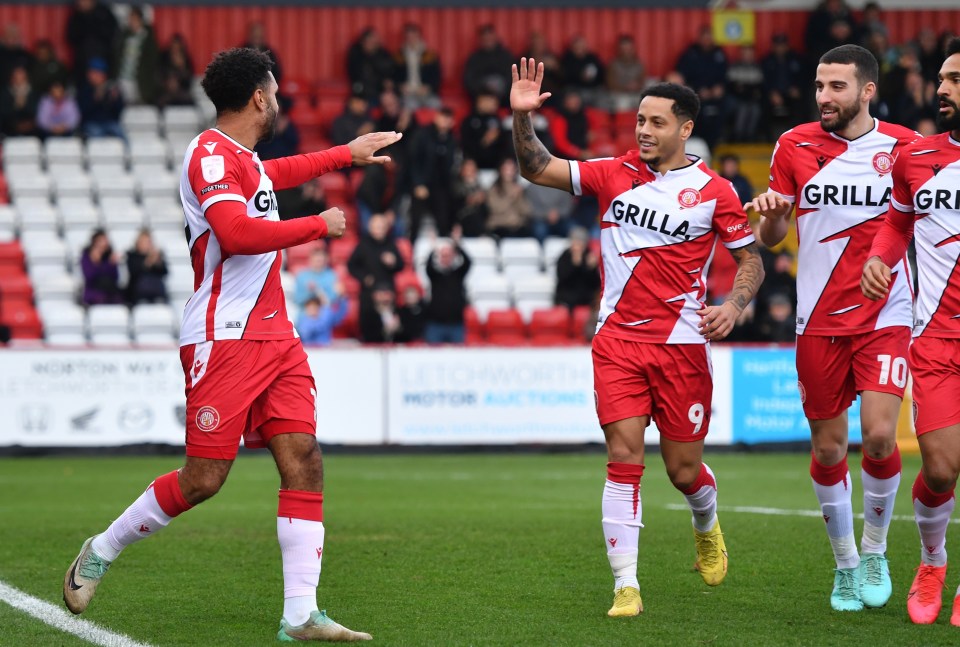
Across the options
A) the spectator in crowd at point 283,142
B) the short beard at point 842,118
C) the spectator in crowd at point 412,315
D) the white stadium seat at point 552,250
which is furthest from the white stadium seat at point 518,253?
the short beard at point 842,118

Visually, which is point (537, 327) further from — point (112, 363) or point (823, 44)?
point (823, 44)

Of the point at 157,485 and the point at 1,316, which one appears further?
the point at 1,316

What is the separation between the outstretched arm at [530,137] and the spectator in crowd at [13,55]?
634 inches

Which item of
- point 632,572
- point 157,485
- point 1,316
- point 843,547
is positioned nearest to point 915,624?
point 843,547

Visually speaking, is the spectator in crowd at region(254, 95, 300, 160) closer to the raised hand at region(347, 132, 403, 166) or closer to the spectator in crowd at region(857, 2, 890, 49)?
the spectator in crowd at region(857, 2, 890, 49)

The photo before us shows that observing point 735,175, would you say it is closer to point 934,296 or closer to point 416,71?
point 416,71

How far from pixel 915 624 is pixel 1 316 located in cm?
1449

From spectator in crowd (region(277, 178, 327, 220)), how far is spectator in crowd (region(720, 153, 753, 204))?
5.49 meters

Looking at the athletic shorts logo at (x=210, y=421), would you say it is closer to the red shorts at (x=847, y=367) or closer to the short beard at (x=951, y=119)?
the red shorts at (x=847, y=367)

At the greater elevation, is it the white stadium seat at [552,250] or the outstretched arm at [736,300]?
the outstretched arm at [736,300]

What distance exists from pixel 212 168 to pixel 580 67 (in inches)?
681

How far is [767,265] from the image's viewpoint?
1844 centimetres

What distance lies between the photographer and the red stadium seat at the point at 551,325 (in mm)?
18609

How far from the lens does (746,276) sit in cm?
716
